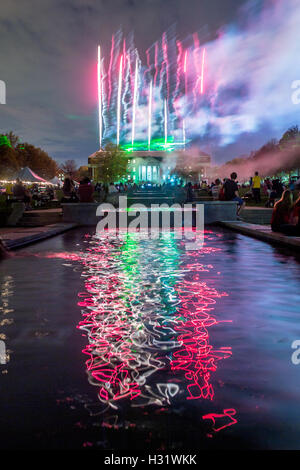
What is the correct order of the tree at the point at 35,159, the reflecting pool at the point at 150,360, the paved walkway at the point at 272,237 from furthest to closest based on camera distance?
the tree at the point at 35,159, the paved walkway at the point at 272,237, the reflecting pool at the point at 150,360

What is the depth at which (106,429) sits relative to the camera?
8.86 ft

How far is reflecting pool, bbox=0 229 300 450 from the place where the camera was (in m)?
2.69

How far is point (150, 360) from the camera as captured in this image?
3.88 metres

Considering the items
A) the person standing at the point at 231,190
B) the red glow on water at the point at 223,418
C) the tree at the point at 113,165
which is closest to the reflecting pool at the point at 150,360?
the red glow on water at the point at 223,418

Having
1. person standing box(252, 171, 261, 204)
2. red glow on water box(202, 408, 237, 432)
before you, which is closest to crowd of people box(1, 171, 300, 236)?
person standing box(252, 171, 261, 204)

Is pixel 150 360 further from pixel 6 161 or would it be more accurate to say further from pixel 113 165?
pixel 113 165

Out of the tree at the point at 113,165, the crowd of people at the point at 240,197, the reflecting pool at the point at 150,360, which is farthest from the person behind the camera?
the tree at the point at 113,165

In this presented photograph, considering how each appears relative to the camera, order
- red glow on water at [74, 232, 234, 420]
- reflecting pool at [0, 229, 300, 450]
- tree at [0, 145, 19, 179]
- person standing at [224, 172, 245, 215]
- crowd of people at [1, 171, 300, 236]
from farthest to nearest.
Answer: tree at [0, 145, 19, 179] → person standing at [224, 172, 245, 215] → crowd of people at [1, 171, 300, 236] → red glow on water at [74, 232, 234, 420] → reflecting pool at [0, 229, 300, 450]

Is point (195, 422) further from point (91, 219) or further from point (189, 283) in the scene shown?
point (91, 219)

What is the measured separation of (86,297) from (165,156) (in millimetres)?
98541

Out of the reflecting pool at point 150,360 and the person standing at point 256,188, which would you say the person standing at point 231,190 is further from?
the reflecting pool at point 150,360

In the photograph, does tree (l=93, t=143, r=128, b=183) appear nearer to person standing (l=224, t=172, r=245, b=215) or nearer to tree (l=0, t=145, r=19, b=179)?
tree (l=0, t=145, r=19, b=179)

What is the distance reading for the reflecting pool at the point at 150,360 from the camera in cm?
269

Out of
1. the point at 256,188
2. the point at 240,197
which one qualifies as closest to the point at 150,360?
the point at 240,197
